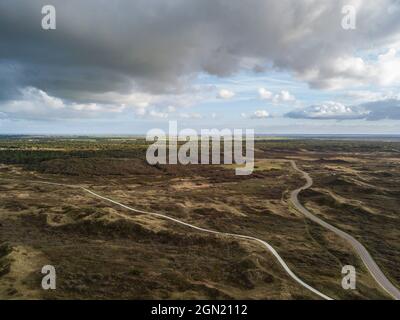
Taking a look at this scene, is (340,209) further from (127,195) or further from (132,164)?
(132,164)

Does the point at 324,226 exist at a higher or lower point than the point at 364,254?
higher

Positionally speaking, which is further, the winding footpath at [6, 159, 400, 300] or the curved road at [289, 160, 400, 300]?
the curved road at [289, 160, 400, 300]

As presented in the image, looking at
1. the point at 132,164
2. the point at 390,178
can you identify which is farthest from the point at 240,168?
the point at 390,178

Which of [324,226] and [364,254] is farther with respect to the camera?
[324,226]

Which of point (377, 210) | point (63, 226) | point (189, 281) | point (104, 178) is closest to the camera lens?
point (189, 281)

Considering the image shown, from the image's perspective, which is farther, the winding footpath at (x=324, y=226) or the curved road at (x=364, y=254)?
the curved road at (x=364, y=254)

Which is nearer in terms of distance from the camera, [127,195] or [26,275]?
[26,275]

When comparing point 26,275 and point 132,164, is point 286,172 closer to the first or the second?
point 132,164

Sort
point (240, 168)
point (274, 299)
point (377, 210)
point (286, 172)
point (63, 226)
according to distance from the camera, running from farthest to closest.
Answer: point (240, 168) → point (286, 172) → point (377, 210) → point (63, 226) → point (274, 299)

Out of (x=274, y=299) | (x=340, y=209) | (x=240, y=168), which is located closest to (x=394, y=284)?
(x=274, y=299)
